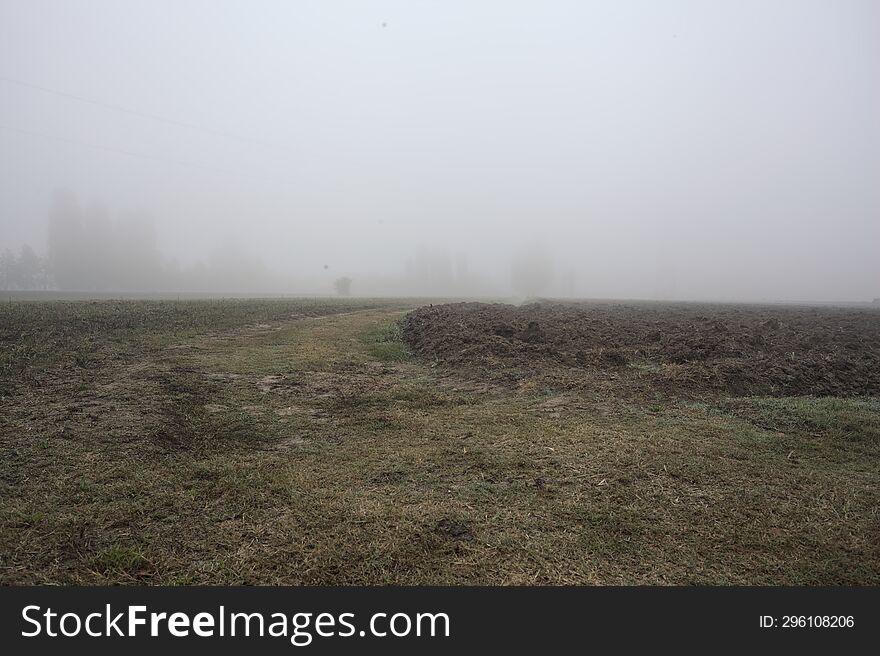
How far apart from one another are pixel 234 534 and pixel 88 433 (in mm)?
5288

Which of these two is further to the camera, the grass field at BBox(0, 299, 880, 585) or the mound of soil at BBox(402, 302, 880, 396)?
the mound of soil at BBox(402, 302, 880, 396)

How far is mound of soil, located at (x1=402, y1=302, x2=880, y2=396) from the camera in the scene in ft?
39.9

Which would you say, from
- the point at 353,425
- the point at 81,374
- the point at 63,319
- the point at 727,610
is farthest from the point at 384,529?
the point at 63,319

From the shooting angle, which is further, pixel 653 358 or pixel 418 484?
pixel 653 358

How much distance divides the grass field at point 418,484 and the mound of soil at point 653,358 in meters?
1.36

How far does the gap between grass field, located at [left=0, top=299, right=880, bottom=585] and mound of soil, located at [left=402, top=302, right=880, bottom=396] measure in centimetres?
136

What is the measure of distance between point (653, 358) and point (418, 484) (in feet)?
42.7

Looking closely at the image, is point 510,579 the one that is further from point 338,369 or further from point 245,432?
point 338,369

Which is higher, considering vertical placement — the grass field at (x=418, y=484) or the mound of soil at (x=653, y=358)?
the mound of soil at (x=653, y=358)

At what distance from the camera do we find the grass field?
4512mm

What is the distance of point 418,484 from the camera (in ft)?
21.3

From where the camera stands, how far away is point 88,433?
26.1 feet

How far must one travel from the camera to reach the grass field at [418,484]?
4.51 metres

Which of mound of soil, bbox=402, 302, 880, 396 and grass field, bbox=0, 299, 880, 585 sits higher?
mound of soil, bbox=402, 302, 880, 396
